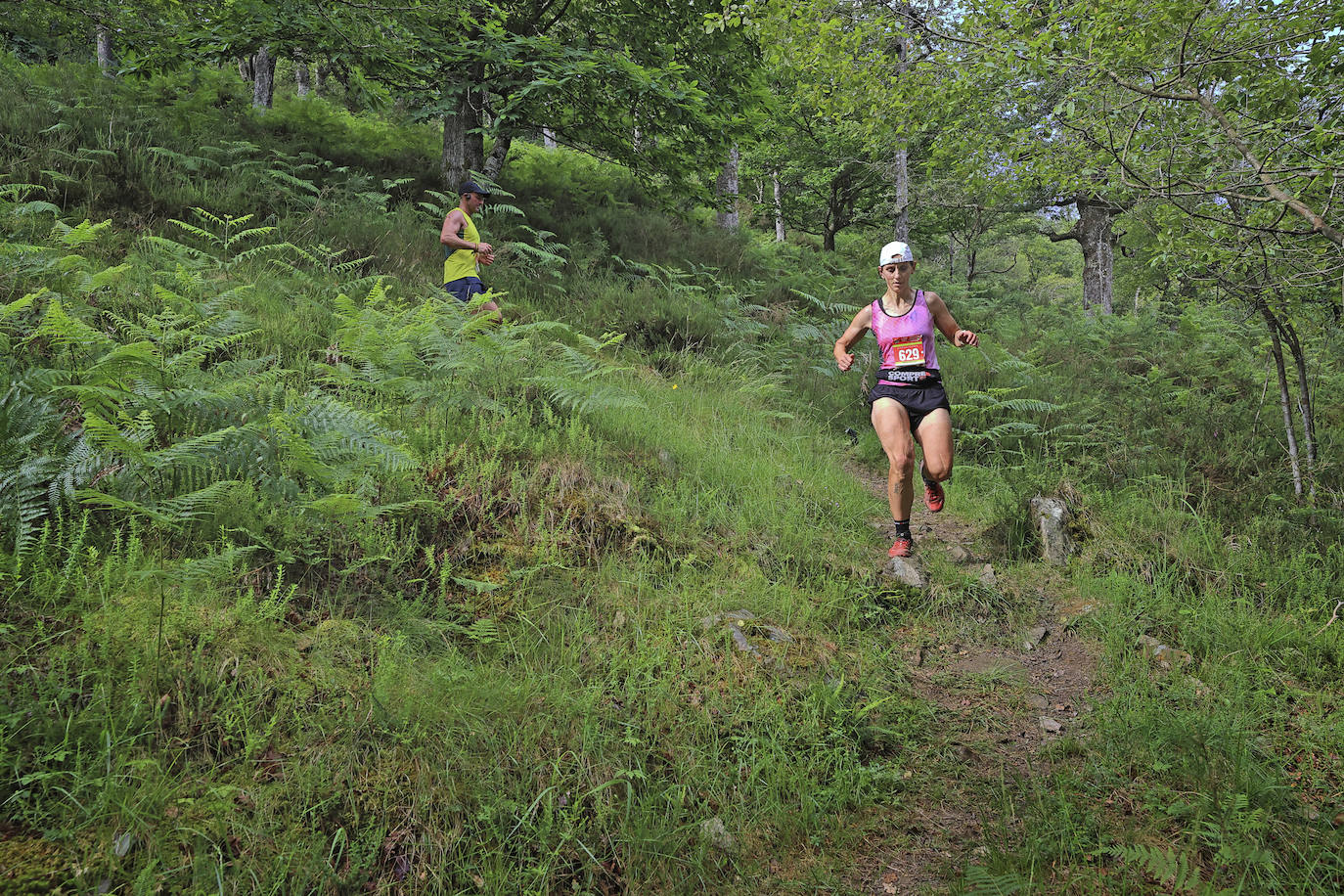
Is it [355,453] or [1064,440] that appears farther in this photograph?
[1064,440]

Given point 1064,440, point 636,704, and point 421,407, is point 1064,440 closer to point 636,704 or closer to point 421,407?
point 636,704

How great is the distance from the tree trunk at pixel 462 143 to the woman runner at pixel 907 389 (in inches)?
289

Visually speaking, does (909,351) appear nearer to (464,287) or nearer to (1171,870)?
(1171,870)

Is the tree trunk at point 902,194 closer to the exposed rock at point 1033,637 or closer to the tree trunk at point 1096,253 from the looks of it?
the tree trunk at point 1096,253

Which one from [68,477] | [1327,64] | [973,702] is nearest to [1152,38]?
[1327,64]

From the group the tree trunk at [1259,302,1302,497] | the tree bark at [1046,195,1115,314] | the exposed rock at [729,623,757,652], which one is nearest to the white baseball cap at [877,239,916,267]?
the tree trunk at [1259,302,1302,497]

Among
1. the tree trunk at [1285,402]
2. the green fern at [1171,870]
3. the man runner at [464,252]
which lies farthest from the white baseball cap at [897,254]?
the man runner at [464,252]

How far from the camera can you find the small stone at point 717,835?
229 centimetres

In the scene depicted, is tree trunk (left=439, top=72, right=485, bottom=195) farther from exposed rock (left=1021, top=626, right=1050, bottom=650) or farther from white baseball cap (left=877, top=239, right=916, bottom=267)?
exposed rock (left=1021, top=626, right=1050, bottom=650)

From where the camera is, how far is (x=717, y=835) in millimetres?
2322

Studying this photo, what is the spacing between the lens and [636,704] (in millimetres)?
2748

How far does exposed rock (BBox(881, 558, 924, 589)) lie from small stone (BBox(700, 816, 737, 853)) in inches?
93.0

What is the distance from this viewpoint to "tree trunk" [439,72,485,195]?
32.4 feet

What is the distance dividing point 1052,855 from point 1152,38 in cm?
445
